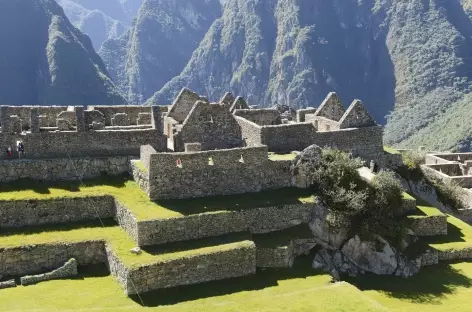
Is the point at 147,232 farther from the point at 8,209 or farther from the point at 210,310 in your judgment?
the point at 8,209

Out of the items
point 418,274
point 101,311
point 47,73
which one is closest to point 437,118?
point 47,73

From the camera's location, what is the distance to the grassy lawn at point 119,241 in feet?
76.4

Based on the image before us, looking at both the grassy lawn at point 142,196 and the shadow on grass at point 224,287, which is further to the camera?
the grassy lawn at point 142,196

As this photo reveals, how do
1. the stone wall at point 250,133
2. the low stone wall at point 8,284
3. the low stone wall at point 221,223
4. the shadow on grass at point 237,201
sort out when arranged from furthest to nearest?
1. the stone wall at point 250,133
2. the shadow on grass at point 237,201
3. the low stone wall at point 221,223
4. the low stone wall at point 8,284

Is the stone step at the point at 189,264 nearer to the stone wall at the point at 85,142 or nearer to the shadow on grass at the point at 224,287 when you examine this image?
the shadow on grass at the point at 224,287

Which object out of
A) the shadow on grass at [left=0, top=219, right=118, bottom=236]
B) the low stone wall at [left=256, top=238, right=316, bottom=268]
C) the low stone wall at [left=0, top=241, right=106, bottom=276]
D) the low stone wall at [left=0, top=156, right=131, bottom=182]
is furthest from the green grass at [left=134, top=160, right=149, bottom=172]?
the low stone wall at [left=256, top=238, right=316, bottom=268]

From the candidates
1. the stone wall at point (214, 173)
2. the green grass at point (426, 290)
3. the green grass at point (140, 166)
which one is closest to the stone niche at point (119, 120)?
the green grass at point (140, 166)

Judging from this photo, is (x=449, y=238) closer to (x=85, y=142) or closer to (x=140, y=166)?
(x=140, y=166)

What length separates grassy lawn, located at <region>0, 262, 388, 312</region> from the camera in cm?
2122

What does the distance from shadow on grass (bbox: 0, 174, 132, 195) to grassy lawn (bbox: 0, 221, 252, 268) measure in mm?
2646

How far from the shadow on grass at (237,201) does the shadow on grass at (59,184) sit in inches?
159

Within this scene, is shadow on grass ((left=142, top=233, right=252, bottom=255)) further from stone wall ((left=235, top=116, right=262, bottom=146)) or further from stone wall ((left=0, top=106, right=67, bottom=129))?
stone wall ((left=0, top=106, right=67, bottom=129))

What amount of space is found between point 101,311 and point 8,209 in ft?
27.6

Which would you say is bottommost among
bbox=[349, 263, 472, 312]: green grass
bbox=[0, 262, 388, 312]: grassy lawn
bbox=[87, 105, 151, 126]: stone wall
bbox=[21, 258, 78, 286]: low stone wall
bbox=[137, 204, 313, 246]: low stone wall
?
bbox=[349, 263, 472, 312]: green grass
